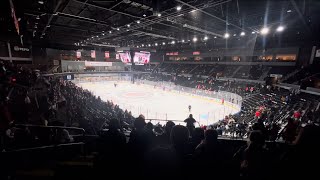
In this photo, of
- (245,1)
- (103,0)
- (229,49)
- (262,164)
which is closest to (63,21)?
(103,0)

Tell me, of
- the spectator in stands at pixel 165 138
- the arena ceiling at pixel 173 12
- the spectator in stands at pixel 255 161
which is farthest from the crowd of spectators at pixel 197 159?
the arena ceiling at pixel 173 12

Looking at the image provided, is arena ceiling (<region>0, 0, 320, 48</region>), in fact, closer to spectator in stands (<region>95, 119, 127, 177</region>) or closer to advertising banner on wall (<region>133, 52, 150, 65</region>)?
advertising banner on wall (<region>133, 52, 150, 65</region>)

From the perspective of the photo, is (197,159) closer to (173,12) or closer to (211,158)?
(211,158)

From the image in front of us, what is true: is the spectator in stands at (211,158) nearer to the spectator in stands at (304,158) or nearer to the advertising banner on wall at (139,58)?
the spectator in stands at (304,158)

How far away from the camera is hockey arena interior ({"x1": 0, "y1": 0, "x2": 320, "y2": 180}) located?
2.33 m

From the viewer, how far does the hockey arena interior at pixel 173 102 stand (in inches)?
91.9

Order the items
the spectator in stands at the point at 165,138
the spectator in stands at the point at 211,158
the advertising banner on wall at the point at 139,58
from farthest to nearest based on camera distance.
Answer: the advertising banner on wall at the point at 139,58
the spectator in stands at the point at 165,138
the spectator in stands at the point at 211,158

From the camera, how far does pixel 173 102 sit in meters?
24.4

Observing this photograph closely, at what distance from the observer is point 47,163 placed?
11.1ft

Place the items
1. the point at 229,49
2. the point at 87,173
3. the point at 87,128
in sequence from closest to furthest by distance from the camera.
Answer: the point at 87,173 < the point at 87,128 < the point at 229,49

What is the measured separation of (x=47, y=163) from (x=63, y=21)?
58.6 ft

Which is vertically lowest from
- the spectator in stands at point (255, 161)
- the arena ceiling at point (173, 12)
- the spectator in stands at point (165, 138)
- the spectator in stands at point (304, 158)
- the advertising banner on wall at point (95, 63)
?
the spectator in stands at point (165, 138)

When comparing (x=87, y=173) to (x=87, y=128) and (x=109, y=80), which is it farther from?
(x=109, y=80)

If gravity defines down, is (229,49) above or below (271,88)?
above
